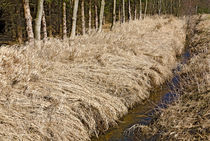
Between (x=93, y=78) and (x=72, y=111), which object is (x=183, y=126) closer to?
(x=72, y=111)

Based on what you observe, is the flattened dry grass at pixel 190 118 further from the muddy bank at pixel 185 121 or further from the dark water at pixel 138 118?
the dark water at pixel 138 118

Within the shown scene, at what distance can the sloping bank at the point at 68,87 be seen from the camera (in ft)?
12.1

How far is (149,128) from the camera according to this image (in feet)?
14.8

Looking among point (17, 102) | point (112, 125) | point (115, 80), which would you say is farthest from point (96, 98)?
point (17, 102)

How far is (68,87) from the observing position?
4754mm

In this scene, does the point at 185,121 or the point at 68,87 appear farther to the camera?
the point at 68,87

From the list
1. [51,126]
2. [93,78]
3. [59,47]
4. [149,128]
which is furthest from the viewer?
[59,47]

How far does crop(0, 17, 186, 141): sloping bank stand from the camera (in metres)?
3.68

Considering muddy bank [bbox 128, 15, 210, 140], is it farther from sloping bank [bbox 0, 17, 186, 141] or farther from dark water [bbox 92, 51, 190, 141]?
sloping bank [bbox 0, 17, 186, 141]

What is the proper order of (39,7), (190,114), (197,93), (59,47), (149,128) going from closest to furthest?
(190,114), (149,128), (197,93), (59,47), (39,7)

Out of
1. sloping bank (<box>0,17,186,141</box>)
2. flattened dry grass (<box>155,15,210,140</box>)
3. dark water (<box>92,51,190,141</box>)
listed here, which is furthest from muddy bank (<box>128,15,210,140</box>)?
sloping bank (<box>0,17,186,141</box>)

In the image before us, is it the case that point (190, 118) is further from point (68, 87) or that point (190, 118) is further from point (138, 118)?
point (68, 87)

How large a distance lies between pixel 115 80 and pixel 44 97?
2.13m

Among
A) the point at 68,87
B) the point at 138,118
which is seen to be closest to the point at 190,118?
the point at 138,118
